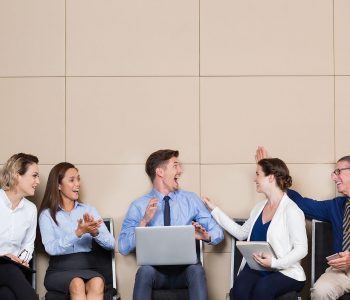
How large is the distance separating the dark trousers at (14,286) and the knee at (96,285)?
0.41 m

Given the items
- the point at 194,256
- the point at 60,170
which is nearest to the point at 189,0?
the point at 60,170

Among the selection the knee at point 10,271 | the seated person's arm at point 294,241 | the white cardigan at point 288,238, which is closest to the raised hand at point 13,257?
the knee at point 10,271

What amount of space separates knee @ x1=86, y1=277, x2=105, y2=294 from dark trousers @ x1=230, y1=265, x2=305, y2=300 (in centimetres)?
92

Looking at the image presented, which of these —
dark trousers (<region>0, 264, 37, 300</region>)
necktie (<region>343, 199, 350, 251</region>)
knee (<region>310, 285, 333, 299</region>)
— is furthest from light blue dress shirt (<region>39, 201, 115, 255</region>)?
necktie (<region>343, 199, 350, 251</region>)

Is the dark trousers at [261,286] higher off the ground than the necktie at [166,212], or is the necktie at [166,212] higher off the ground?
the necktie at [166,212]

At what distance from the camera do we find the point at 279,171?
5340 millimetres

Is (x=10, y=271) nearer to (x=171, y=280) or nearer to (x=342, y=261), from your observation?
(x=171, y=280)

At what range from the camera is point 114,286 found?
18.4 feet

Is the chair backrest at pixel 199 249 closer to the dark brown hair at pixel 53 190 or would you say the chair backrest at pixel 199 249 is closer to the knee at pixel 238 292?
the knee at pixel 238 292

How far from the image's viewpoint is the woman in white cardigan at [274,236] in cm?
494

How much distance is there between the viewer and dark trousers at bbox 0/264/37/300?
4.87 meters

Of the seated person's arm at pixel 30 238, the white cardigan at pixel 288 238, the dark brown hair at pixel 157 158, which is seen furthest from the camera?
the dark brown hair at pixel 157 158

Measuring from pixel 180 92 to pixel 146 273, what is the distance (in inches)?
61.1

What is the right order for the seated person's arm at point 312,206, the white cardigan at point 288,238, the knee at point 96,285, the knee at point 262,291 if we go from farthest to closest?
the seated person's arm at point 312,206, the knee at point 96,285, the white cardigan at point 288,238, the knee at point 262,291
